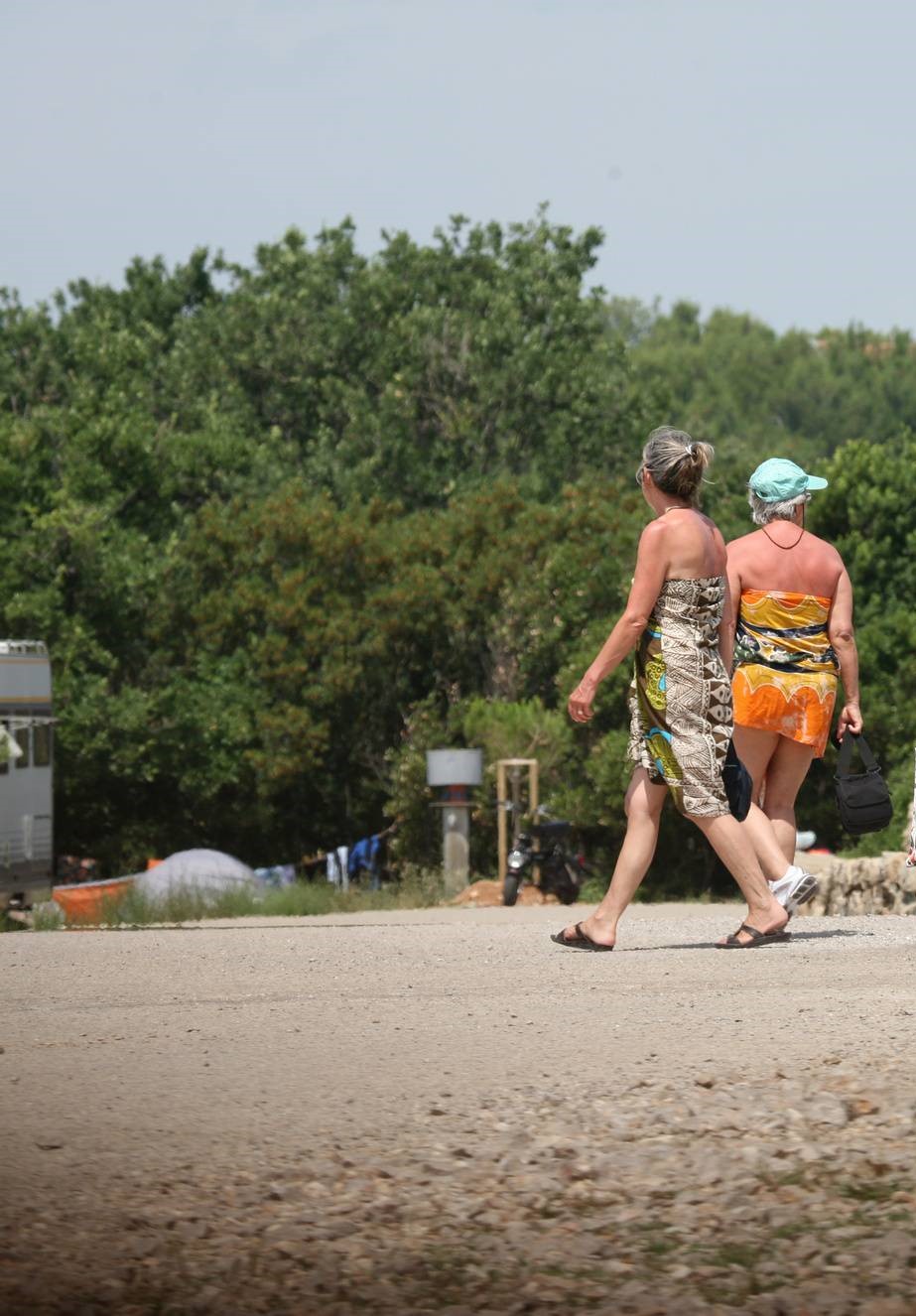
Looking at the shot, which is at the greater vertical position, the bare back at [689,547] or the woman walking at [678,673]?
the bare back at [689,547]

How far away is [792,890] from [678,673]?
1.00m

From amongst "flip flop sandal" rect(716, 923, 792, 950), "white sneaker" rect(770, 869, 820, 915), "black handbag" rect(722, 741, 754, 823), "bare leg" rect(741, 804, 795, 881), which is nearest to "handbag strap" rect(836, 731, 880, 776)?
"bare leg" rect(741, 804, 795, 881)

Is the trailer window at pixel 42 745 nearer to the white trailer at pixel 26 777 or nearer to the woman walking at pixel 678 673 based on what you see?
the white trailer at pixel 26 777

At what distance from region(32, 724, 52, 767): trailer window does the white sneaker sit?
18.4m

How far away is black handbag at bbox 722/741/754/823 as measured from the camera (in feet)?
26.0

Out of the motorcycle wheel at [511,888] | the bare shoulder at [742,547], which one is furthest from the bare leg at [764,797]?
the motorcycle wheel at [511,888]

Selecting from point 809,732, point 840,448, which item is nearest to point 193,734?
point 840,448

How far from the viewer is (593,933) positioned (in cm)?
812

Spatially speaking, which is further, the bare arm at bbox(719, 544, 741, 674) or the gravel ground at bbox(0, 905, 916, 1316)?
the bare arm at bbox(719, 544, 741, 674)

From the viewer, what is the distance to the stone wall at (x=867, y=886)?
14531 mm

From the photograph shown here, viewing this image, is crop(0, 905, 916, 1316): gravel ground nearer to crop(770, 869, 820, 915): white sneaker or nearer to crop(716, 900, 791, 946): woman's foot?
crop(716, 900, 791, 946): woman's foot

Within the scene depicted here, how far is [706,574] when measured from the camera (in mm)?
7855

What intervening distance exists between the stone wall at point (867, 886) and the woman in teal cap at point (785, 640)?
5.95 metres

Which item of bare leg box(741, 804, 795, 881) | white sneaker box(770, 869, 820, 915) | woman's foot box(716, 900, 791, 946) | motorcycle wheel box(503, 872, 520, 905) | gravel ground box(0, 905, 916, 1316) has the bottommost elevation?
motorcycle wheel box(503, 872, 520, 905)
